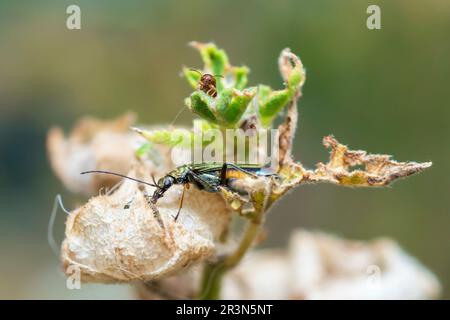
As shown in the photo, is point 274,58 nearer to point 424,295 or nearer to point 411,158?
point 411,158

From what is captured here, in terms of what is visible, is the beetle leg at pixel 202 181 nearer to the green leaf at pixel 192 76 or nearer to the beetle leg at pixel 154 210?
the beetle leg at pixel 154 210

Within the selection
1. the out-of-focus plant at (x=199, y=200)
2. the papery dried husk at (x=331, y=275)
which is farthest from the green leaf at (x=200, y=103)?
the papery dried husk at (x=331, y=275)

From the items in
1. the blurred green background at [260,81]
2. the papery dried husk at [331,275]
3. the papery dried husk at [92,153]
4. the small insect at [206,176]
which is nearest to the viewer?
the small insect at [206,176]

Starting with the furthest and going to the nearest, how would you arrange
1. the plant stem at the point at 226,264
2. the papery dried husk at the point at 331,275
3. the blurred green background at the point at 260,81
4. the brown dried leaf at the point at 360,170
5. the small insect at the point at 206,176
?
the blurred green background at the point at 260,81 → the papery dried husk at the point at 331,275 → the plant stem at the point at 226,264 → the small insect at the point at 206,176 → the brown dried leaf at the point at 360,170

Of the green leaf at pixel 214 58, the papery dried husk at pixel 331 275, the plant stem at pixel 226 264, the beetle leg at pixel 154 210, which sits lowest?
the papery dried husk at pixel 331 275

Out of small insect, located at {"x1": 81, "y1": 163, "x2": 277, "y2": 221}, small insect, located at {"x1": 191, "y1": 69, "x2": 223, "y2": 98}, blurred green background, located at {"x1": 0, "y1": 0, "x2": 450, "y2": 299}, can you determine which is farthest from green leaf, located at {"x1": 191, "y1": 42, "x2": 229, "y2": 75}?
blurred green background, located at {"x1": 0, "y1": 0, "x2": 450, "y2": 299}
